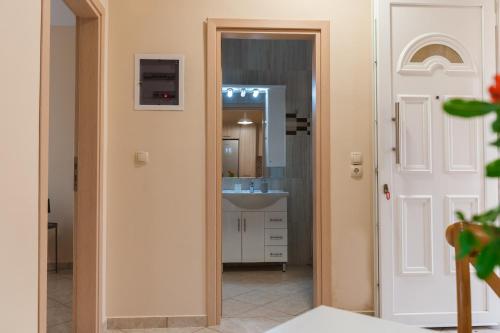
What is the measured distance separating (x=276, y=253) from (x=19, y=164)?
3007 mm

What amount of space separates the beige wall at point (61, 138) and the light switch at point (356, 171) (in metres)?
3.15

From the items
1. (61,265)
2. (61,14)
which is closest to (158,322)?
(61,265)

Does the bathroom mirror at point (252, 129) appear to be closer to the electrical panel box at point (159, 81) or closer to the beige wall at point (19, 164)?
the electrical panel box at point (159, 81)

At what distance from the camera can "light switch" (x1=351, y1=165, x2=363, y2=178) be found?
2.61 metres

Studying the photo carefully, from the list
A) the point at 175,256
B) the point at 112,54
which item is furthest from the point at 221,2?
the point at 175,256

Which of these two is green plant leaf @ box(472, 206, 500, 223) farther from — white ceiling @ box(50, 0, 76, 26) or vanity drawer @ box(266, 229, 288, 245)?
white ceiling @ box(50, 0, 76, 26)

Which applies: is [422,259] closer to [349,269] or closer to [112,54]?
[349,269]

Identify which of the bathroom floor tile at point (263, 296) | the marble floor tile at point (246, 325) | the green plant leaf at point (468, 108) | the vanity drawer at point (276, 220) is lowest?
the bathroom floor tile at point (263, 296)

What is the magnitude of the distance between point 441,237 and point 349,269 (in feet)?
2.19

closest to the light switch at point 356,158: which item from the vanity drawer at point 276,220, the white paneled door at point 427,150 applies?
the white paneled door at point 427,150

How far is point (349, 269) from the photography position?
8.50ft

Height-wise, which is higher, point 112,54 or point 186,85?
point 112,54

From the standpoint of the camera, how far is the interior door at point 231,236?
3902mm

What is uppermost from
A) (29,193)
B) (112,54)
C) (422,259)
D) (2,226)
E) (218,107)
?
(112,54)
